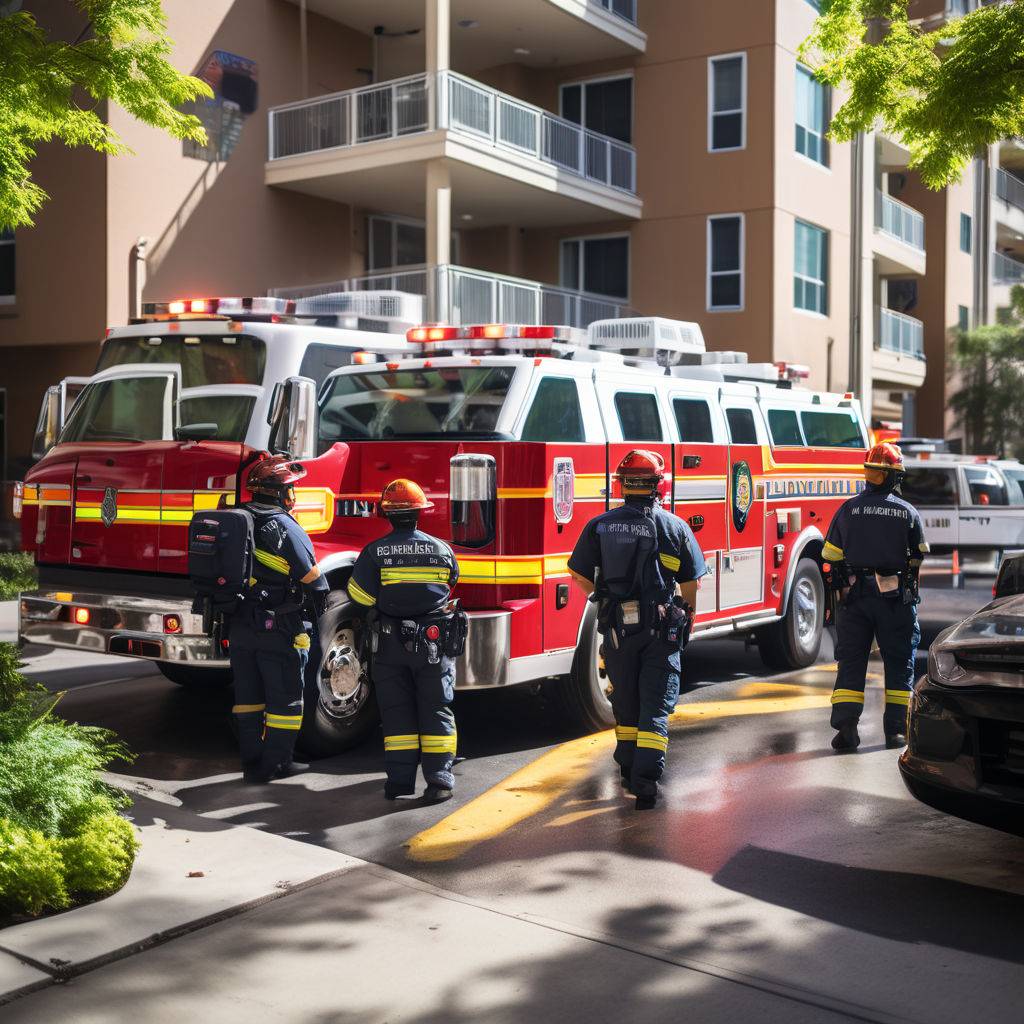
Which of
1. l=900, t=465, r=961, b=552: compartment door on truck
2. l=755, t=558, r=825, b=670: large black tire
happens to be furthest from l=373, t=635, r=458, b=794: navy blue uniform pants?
l=900, t=465, r=961, b=552: compartment door on truck

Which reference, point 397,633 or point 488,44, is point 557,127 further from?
point 397,633

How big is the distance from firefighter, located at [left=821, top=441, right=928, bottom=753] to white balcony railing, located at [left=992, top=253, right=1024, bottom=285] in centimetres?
3297

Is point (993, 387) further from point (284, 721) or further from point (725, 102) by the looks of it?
point (284, 721)

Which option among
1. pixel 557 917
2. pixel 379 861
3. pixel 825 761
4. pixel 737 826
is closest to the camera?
pixel 557 917

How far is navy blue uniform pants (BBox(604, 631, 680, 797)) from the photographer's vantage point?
6836 millimetres

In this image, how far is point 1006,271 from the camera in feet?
130

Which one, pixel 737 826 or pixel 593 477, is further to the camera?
pixel 593 477

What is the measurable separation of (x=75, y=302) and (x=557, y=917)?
52.7ft

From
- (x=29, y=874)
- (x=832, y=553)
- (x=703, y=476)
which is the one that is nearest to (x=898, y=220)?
(x=703, y=476)

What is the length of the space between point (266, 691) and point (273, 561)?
2.40 feet

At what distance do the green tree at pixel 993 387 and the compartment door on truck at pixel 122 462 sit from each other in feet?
94.1

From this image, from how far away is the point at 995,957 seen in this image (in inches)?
187

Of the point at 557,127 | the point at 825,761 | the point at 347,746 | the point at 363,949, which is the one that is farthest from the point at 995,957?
the point at 557,127

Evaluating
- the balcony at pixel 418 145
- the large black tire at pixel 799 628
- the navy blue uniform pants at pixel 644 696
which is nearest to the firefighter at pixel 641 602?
the navy blue uniform pants at pixel 644 696
